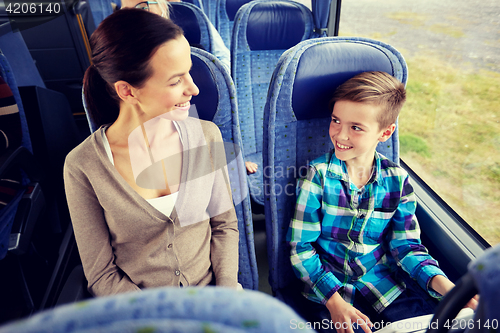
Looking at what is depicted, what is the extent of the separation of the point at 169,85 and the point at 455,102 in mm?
1214

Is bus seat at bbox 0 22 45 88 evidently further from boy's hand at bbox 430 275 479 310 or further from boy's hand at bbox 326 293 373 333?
boy's hand at bbox 430 275 479 310

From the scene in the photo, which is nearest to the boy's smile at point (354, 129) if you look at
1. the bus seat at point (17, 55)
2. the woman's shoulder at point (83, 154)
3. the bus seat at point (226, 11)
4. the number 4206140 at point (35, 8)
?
the woman's shoulder at point (83, 154)

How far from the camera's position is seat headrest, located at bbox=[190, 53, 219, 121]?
0.83m

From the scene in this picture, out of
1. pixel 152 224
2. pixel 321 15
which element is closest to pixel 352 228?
pixel 152 224

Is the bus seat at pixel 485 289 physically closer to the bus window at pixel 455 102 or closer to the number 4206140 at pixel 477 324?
the number 4206140 at pixel 477 324

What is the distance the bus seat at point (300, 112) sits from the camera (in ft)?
2.94

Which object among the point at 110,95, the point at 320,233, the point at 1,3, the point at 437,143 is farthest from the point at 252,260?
the point at 1,3

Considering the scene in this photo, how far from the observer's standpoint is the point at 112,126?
82cm

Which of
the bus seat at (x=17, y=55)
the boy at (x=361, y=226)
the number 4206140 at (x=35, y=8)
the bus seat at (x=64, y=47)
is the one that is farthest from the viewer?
the bus seat at (x=64, y=47)

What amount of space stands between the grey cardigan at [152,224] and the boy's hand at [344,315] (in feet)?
1.15

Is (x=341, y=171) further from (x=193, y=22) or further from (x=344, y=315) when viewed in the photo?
(x=193, y=22)

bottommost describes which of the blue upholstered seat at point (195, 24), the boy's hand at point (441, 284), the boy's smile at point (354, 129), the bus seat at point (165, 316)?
the boy's hand at point (441, 284)

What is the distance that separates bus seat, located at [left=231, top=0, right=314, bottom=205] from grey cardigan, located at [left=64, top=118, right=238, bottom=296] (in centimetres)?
70

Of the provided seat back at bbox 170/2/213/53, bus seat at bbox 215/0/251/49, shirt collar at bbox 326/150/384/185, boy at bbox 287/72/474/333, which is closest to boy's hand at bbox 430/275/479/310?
boy at bbox 287/72/474/333
